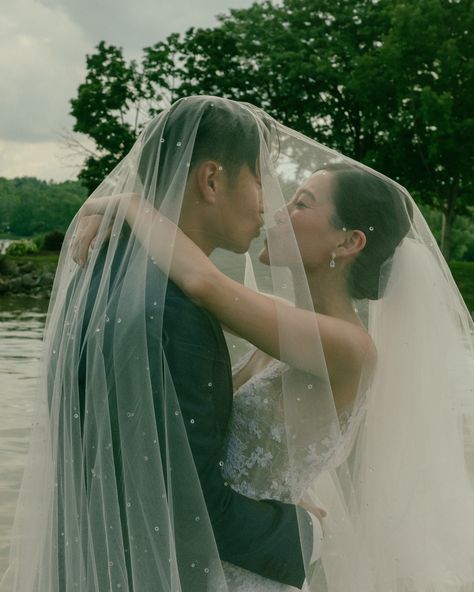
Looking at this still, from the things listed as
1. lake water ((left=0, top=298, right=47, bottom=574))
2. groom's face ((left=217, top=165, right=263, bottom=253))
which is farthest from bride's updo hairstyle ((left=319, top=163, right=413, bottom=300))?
lake water ((left=0, top=298, right=47, bottom=574))

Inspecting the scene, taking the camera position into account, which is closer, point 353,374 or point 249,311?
point 249,311

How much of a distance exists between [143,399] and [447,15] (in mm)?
27920

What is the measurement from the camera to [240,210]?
2469 mm

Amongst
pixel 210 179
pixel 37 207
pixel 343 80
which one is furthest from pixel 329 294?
pixel 37 207

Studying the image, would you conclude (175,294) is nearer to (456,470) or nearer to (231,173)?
(231,173)

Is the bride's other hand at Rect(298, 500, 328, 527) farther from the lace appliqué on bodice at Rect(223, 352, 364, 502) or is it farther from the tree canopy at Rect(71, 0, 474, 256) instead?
the tree canopy at Rect(71, 0, 474, 256)

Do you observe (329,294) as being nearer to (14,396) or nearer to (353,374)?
(353,374)

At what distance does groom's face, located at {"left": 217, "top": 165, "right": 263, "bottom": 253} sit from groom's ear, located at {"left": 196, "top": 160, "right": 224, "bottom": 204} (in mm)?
18

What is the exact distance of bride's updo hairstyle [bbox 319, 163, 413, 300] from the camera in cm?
268

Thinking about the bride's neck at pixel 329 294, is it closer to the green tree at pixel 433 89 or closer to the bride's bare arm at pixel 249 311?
the bride's bare arm at pixel 249 311

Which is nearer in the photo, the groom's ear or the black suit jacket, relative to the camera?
the black suit jacket

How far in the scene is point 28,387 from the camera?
10.9m

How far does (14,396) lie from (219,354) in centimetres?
839

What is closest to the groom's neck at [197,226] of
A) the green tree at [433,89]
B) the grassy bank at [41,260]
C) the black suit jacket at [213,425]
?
the black suit jacket at [213,425]
